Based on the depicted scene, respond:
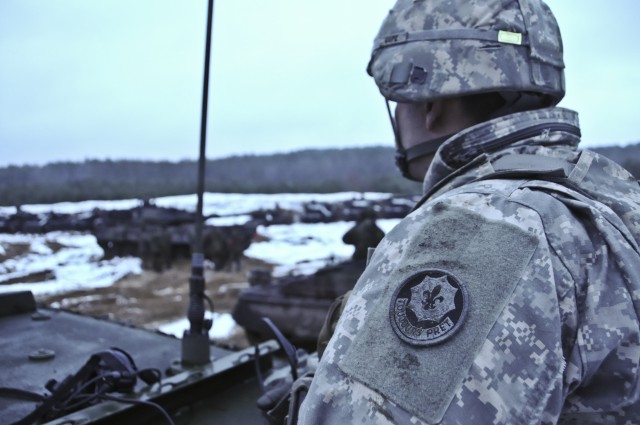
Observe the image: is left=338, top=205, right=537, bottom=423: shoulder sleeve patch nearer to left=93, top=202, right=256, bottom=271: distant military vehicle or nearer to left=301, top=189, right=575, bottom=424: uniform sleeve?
left=301, top=189, right=575, bottom=424: uniform sleeve

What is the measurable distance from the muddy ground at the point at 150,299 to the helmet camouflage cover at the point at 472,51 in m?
4.76

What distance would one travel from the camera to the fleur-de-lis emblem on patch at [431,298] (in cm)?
96

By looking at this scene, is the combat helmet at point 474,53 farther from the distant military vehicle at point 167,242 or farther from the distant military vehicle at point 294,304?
the distant military vehicle at point 167,242

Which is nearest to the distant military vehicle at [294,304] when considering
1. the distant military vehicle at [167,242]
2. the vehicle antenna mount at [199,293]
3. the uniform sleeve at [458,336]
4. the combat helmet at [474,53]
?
the vehicle antenna mount at [199,293]

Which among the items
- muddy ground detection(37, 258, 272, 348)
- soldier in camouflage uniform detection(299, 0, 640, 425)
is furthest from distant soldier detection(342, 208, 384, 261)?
soldier in camouflage uniform detection(299, 0, 640, 425)

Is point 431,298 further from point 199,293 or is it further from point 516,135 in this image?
point 199,293

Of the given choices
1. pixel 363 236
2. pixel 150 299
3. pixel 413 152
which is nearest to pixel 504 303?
pixel 413 152

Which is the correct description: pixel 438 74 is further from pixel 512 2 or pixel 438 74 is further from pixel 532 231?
pixel 532 231

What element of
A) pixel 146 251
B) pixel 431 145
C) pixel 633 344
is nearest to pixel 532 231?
pixel 633 344

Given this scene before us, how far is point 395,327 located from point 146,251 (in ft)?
41.6

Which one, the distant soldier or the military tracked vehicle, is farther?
the distant soldier

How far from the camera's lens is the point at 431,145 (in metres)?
1.59

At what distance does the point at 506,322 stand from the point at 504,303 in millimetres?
31

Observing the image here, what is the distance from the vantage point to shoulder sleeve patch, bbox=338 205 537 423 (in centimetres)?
91
